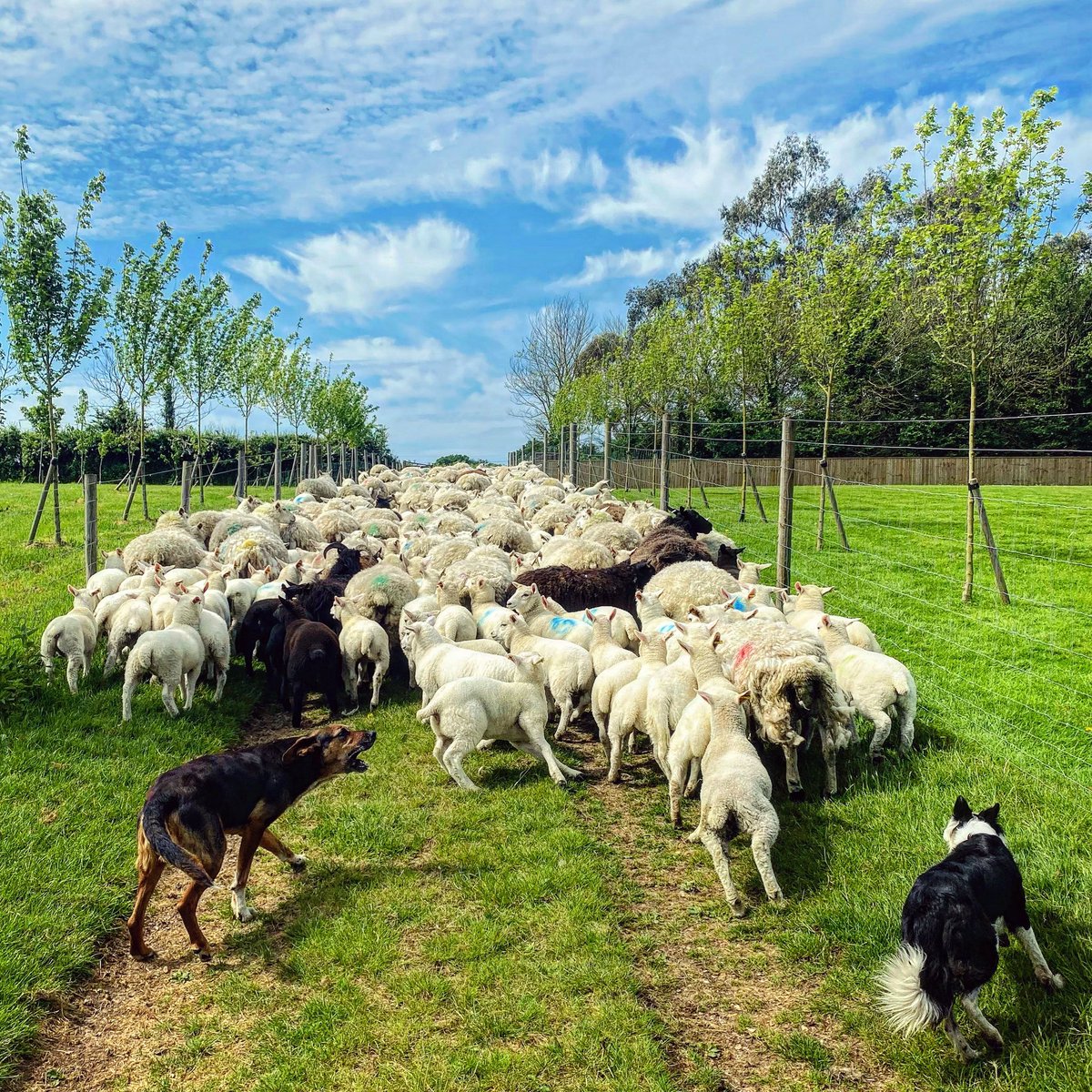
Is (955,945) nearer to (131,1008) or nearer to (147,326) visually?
(131,1008)

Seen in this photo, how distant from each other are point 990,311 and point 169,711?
11.3m

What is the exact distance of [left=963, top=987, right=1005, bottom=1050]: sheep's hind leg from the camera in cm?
306

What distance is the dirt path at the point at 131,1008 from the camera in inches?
134

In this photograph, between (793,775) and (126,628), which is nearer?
(793,775)

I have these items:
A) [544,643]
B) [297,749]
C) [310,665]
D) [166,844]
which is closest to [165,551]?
[310,665]

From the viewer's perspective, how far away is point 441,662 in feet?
22.4

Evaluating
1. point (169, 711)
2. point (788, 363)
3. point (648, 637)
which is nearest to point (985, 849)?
point (648, 637)

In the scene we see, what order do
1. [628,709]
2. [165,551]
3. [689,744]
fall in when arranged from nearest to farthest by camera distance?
[689,744] < [628,709] < [165,551]

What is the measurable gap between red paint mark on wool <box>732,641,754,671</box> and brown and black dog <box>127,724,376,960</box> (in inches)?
107

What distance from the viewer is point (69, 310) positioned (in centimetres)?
1559

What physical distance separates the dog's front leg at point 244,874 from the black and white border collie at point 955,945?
11.0 feet

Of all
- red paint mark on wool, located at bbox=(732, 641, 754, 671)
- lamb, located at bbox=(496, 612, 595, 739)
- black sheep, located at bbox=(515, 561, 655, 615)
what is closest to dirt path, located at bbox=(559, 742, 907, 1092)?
red paint mark on wool, located at bbox=(732, 641, 754, 671)

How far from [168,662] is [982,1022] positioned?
6.58 metres

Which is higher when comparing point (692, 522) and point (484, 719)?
point (692, 522)
